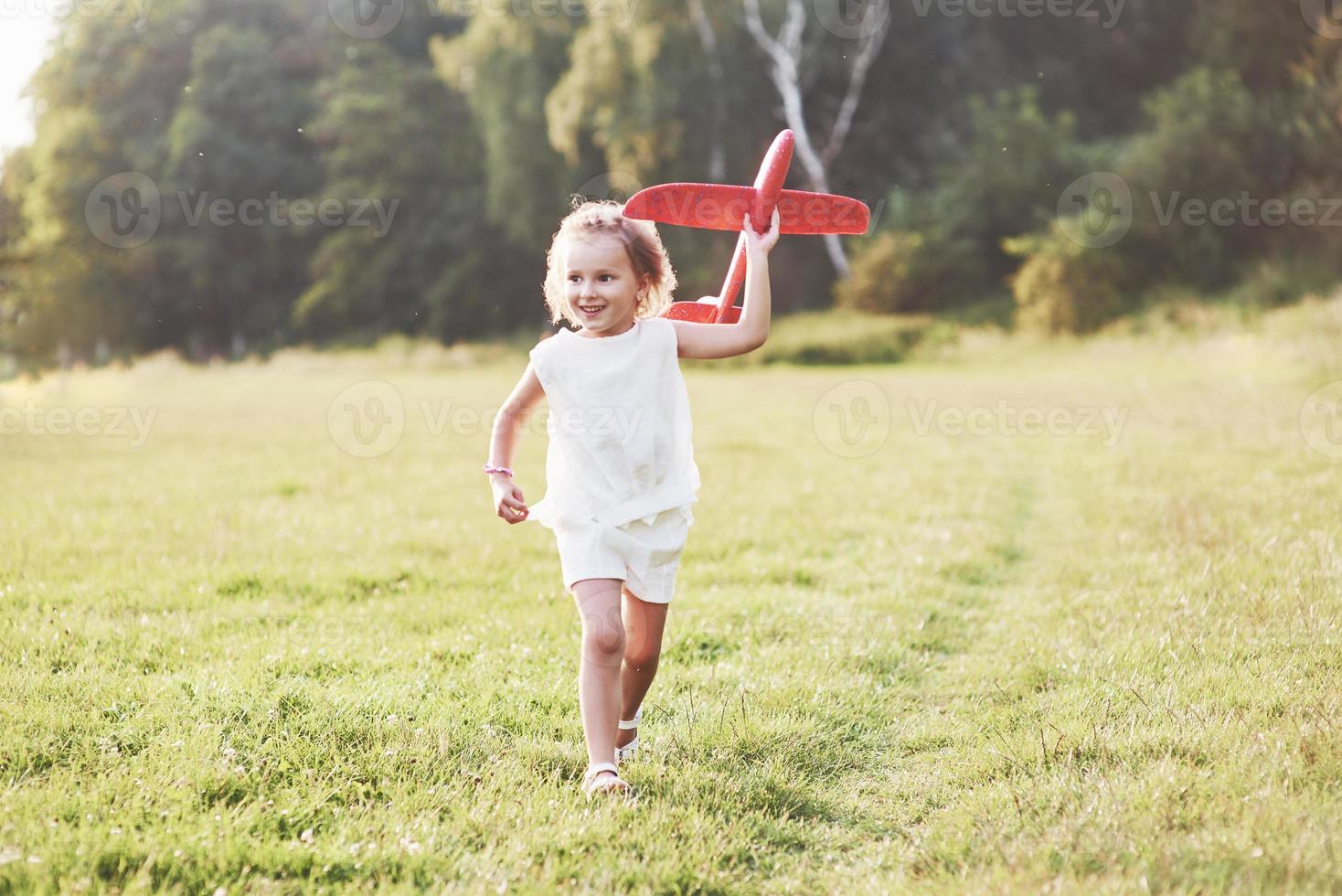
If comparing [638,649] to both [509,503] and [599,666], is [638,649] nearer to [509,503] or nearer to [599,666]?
[599,666]

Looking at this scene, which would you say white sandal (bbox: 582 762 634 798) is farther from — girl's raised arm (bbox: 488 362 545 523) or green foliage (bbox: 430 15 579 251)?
green foliage (bbox: 430 15 579 251)

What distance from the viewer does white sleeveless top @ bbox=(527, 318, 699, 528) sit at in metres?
3.43

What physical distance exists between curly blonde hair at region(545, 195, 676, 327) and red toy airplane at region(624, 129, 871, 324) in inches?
2.8

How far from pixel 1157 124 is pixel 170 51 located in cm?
3399

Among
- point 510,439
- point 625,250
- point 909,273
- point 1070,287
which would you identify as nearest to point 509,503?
point 510,439

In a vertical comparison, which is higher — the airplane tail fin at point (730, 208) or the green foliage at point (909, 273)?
the green foliage at point (909, 273)

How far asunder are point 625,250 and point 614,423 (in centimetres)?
58

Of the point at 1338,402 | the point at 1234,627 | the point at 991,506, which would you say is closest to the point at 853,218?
the point at 1234,627

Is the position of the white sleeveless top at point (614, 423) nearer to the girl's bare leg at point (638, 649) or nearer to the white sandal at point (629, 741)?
the girl's bare leg at point (638, 649)

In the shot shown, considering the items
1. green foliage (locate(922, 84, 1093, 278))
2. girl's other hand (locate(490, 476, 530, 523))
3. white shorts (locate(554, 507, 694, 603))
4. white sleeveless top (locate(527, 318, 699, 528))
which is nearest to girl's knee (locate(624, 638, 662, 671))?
white shorts (locate(554, 507, 694, 603))

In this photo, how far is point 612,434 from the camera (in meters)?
3.43

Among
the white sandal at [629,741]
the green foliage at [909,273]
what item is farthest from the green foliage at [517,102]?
the white sandal at [629,741]

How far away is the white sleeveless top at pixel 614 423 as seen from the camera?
11.3 feet

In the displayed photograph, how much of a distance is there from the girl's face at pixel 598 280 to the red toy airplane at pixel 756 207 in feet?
0.50
